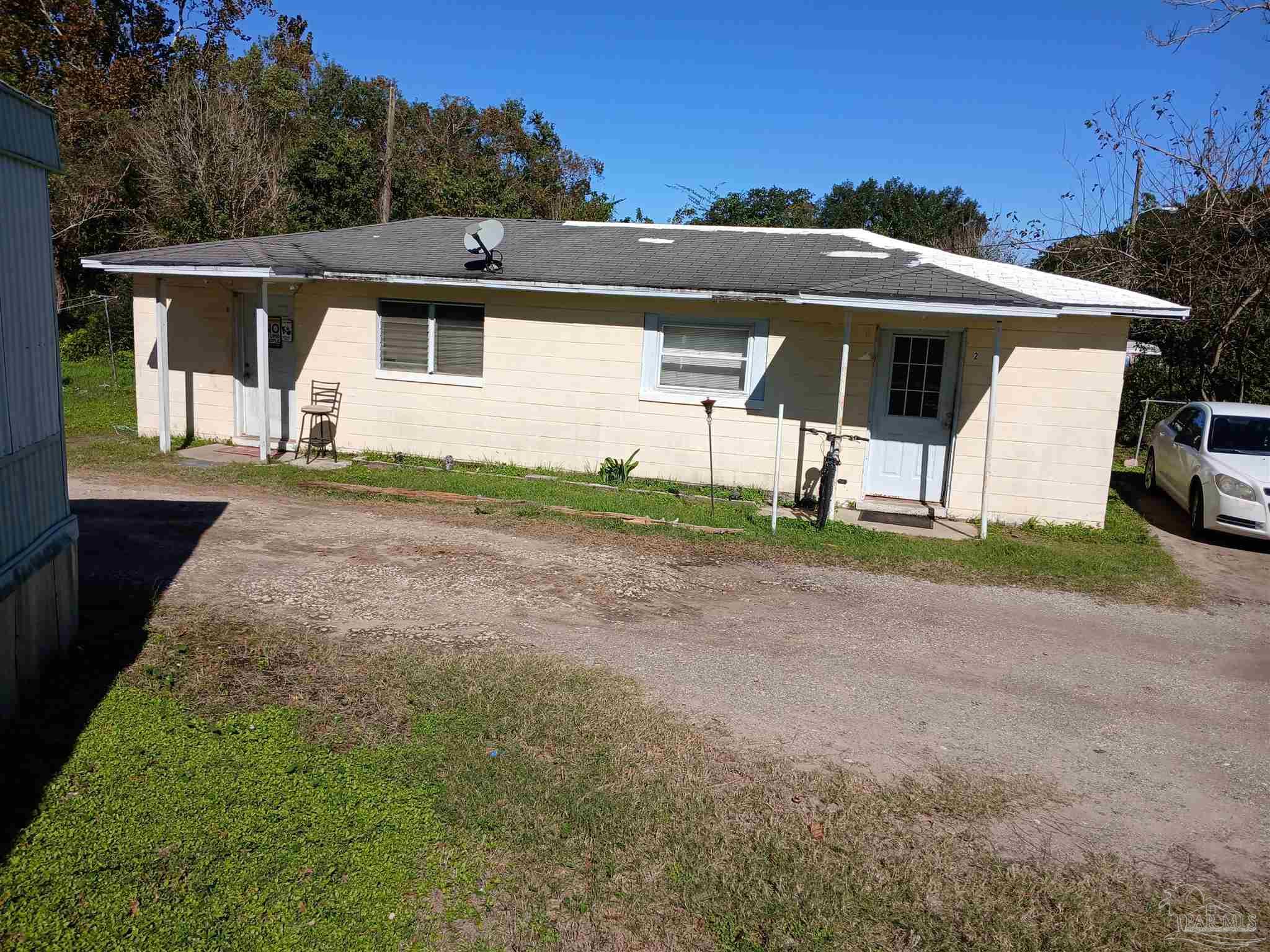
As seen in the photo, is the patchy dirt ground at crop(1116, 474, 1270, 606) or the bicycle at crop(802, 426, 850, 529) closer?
the patchy dirt ground at crop(1116, 474, 1270, 606)

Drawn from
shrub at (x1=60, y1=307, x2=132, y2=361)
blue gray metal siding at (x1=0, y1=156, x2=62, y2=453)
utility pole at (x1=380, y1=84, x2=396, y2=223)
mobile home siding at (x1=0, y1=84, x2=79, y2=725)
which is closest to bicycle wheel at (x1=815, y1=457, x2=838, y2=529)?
mobile home siding at (x1=0, y1=84, x2=79, y2=725)

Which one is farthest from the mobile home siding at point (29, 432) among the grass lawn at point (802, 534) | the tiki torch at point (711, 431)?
the tiki torch at point (711, 431)

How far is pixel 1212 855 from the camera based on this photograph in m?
4.16

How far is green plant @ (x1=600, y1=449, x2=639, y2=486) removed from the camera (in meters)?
12.3

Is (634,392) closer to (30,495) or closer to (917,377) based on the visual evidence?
(917,377)

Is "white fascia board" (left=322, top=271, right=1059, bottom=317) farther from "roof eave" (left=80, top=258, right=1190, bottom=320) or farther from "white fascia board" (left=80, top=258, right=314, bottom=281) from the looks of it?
"white fascia board" (left=80, top=258, right=314, bottom=281)

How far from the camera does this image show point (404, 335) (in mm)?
13227

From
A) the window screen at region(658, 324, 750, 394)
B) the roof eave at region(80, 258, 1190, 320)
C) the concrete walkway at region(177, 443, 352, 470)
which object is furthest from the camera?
the concrete walkway at region(177, 443, 352, 470)

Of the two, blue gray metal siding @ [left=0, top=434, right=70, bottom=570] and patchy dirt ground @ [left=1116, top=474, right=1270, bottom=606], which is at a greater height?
blue gray metal siding @ [left=0, top=434, right=70, bottom=570]

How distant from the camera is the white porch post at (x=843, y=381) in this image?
10.4m

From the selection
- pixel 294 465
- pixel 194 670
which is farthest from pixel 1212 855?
pixel 294 465

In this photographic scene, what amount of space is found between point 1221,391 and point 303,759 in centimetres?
1754

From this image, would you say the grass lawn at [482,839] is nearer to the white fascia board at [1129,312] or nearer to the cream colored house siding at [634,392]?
the cream colored house siding at [634,392]

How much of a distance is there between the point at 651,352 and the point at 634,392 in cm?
61
